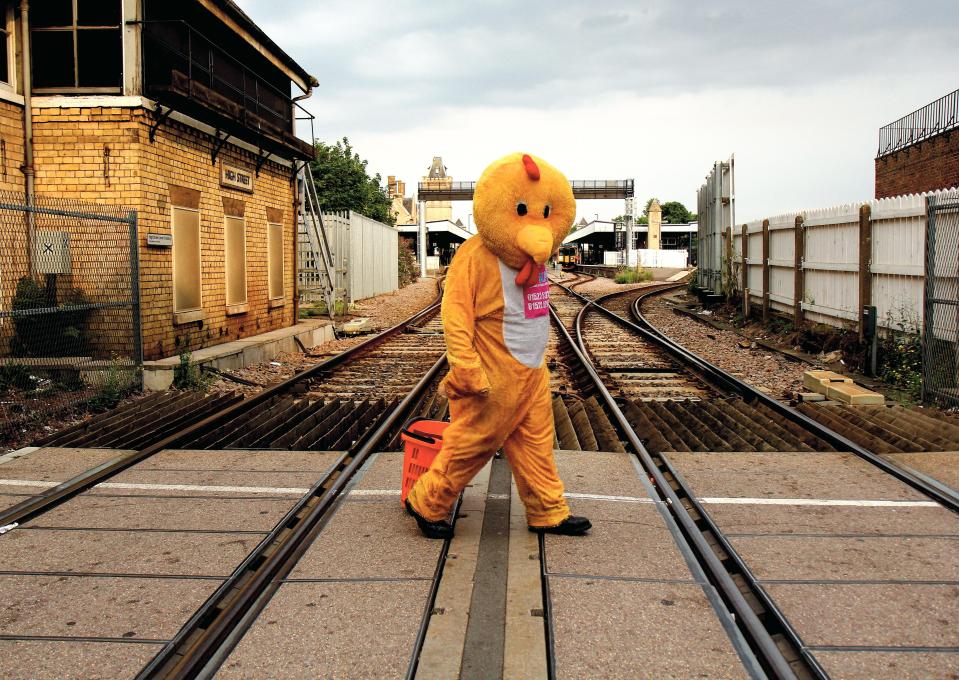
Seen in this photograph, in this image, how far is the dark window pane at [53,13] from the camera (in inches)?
375

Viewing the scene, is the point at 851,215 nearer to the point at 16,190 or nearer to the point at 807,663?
the point at 807,663

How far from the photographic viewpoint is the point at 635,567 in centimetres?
360

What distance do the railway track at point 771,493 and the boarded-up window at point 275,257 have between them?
7.23 metres

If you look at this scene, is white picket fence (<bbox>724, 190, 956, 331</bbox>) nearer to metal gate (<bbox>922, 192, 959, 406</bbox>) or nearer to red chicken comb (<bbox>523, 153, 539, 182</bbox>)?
metal gate (<bbox>922, 192, 959, 406</bbox>)

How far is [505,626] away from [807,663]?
108 centimetres

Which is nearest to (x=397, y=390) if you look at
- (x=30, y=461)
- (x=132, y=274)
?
(x=132, y=274)

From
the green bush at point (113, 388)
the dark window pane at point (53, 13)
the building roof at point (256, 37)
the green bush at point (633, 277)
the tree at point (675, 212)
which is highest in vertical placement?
the tree at point (675, 212)

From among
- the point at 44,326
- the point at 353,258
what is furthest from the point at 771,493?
the point at 353,258

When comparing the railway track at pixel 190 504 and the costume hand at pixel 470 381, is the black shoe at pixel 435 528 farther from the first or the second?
the costume hand at pixel 470 381

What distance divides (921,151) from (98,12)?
80.3 ft

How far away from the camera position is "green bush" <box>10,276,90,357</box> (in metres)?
8.40

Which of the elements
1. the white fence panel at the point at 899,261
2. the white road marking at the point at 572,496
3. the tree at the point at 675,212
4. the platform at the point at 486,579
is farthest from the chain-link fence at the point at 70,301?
the tree at the point at 675,212

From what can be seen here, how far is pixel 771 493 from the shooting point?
481 centimetres

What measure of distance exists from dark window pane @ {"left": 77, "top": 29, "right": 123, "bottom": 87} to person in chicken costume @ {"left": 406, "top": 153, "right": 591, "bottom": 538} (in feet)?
24.6
